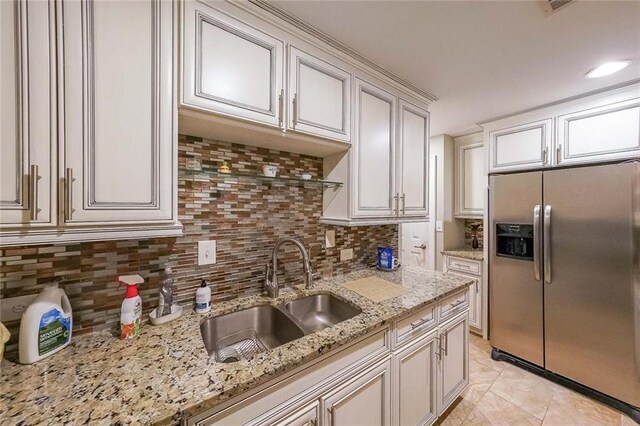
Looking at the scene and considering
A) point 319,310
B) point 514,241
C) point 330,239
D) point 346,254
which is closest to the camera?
point 319,310

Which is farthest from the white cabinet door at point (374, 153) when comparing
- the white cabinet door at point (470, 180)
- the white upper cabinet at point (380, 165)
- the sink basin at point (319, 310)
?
the white cabinet door at point (470, 180)

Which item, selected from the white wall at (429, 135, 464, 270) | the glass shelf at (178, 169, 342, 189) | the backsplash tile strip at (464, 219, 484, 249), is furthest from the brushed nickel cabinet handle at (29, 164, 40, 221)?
the backsplash tile strip at (464, 219, 484, 249)

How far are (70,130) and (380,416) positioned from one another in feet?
5.49

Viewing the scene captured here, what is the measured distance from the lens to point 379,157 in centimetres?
162

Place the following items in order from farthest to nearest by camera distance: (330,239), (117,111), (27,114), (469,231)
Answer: (469,231) → (330,239) → (117,111) → (27,114)

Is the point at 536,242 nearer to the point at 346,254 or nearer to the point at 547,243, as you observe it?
the point at 547,243

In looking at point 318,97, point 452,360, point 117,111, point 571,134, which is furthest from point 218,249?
point 571,134

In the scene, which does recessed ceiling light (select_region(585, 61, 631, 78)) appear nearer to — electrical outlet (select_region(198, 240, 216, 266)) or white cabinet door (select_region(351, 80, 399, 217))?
white cabinet door (select_region(351, 80, 399, 217))

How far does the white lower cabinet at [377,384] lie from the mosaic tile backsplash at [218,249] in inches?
24.4

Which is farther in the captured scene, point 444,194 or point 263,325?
point 444,194

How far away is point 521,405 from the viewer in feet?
5.76

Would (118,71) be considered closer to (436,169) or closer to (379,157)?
(379,157)

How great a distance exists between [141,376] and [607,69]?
9.52ft

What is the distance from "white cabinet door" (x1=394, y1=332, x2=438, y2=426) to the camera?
126 centimetres
